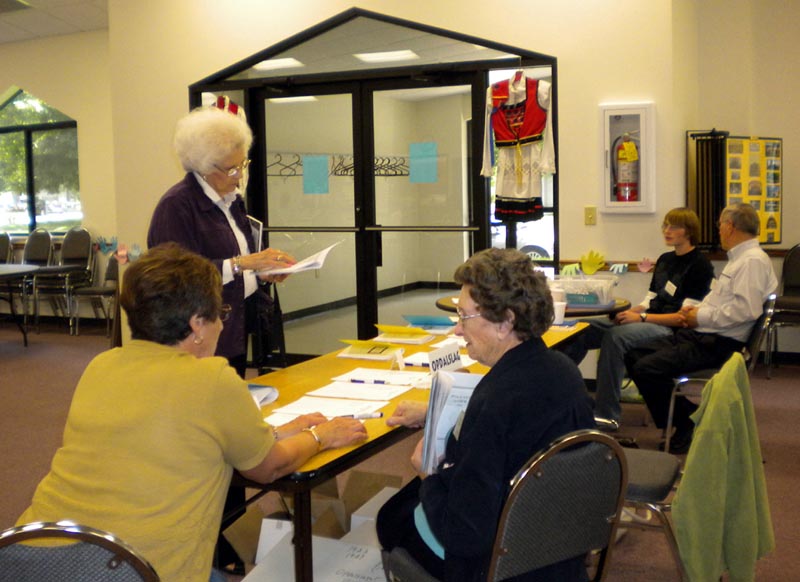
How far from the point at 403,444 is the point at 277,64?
3224mm

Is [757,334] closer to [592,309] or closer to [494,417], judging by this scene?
[592,309]

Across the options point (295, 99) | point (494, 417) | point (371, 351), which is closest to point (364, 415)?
point (494, 417)

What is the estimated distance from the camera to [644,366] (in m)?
4.33

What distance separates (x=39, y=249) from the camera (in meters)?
9.30

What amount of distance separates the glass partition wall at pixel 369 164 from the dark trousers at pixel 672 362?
1.55 meters

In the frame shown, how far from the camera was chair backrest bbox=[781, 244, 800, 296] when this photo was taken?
6.20m

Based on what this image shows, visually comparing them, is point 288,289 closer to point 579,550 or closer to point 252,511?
point 252,511

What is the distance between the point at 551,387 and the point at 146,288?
0.83 meters

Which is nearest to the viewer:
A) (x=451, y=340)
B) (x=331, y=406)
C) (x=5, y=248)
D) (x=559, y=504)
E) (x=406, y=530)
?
(x=559, y=504)

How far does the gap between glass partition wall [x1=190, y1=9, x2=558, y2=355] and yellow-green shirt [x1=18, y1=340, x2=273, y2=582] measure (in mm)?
4262

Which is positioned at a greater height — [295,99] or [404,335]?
[295,99]

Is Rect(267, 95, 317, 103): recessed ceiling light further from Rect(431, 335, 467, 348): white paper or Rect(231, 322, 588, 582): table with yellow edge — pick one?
Rect(231, 322, 588, 582): table with yellow edge

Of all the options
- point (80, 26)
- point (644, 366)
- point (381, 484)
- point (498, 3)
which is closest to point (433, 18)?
point (498, 3)

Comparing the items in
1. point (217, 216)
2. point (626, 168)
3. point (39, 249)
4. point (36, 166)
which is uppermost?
point (36, 166)
